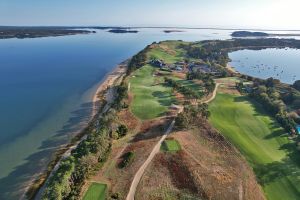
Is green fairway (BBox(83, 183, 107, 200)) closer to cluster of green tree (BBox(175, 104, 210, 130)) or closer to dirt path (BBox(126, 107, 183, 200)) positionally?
dirt path (BBox(126, 107, 183, 200))

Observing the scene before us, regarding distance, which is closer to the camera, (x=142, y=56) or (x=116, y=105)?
(x=116, y=105)

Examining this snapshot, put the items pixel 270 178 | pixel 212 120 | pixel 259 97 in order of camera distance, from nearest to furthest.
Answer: pixel 270 178 → pixel 212 120 → pixel 259 97

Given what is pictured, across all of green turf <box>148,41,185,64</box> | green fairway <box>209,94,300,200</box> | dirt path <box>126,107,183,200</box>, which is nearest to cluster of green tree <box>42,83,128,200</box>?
dirt path <box>126,107,183,200</box>

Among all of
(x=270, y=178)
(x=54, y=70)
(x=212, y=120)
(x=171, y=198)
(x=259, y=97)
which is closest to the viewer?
(x=171, y=198)

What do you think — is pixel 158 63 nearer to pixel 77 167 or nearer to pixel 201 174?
pixel 201 174

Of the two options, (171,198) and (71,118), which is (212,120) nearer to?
(171,198)

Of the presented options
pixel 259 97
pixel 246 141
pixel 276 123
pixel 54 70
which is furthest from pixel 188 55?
pixel 246 141

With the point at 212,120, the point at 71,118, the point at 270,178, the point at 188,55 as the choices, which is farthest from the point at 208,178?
the point at 188,55

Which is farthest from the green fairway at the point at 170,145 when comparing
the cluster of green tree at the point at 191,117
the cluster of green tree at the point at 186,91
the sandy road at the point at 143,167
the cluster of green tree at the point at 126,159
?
the cluster of green tree at the point at 186,91

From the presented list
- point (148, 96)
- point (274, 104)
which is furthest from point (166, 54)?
point (274, 104)

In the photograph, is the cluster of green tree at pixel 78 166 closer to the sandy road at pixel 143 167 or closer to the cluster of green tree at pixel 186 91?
the sandy road at pixel 143 167
